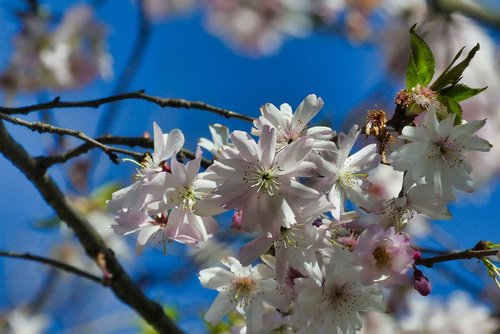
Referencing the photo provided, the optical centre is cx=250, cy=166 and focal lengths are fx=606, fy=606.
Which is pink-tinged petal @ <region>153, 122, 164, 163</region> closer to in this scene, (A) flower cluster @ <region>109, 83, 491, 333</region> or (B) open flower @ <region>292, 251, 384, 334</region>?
(A) flower cluster @ <region>109, 83, 491, 333</region>

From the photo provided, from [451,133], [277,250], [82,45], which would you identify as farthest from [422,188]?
[82,45]

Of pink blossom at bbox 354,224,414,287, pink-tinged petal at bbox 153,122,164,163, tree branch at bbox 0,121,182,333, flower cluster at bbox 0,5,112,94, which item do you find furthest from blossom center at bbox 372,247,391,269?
flower cluster at bbox 0,5,112,94

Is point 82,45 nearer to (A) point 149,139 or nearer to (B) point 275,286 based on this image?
(A) point 149,139

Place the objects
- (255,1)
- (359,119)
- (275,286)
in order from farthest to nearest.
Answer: (255,1), (359,119), (275,286)

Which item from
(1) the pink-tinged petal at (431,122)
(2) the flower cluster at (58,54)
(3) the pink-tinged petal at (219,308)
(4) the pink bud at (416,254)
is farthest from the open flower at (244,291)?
(2) the flower cluster at (58,54)

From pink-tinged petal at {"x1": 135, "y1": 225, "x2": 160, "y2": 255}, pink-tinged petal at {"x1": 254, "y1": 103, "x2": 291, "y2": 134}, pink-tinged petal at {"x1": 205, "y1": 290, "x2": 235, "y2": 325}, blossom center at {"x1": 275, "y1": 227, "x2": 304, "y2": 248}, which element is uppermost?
pink-tinged petal at {"x1": 135, "y1": 225, "x2": 160, "y2": 255}

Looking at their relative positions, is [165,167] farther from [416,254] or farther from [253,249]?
[416,254]

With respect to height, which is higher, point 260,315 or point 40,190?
point 40,190
